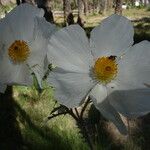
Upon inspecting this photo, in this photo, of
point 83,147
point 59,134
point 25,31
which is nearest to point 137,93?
point 25,31

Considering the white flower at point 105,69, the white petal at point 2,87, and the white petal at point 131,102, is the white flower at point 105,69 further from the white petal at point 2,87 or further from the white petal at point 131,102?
the white petal at point 2,87

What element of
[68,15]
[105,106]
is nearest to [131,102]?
[105,106]

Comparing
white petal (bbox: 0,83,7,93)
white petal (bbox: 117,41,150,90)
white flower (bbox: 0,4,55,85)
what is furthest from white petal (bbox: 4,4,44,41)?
white petal (bbox: 117,41,150,90)

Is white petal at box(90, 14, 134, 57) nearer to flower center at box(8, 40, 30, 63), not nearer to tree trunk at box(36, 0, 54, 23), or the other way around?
flower center at box(8, 40, 30, 63)

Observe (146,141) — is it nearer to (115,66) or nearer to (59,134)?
(59,134)

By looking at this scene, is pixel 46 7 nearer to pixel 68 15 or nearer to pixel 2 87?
pixel 68 15

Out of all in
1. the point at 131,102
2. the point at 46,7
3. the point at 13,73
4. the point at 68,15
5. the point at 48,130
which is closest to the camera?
the point at 131,102

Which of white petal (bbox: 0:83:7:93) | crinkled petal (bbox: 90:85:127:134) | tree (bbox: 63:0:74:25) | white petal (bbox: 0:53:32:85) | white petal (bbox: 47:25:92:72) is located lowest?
tree (bbox: 63:0:74:25)
